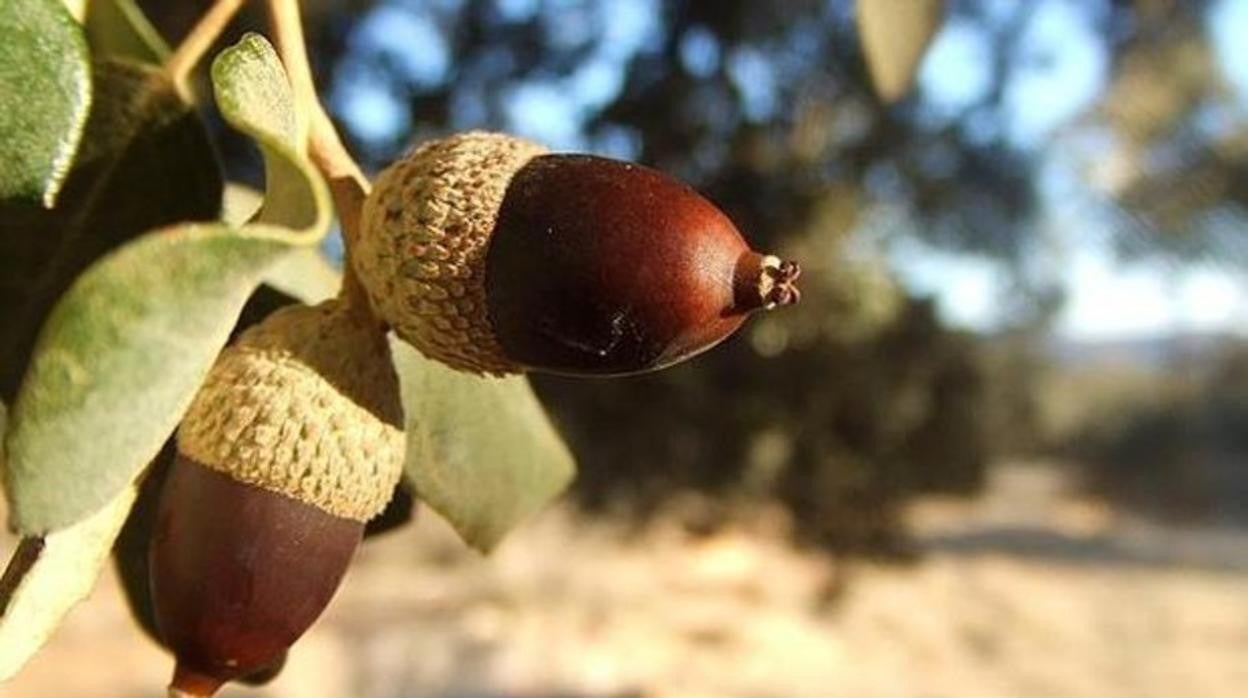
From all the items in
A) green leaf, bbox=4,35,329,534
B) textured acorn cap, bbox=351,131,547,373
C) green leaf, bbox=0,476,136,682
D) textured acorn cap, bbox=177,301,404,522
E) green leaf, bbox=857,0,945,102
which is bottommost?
green leaf, bbox=0,476,136,682

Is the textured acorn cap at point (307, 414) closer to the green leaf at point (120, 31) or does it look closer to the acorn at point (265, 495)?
the acorn at point (265, 495)

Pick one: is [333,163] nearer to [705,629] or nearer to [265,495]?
[265,495]

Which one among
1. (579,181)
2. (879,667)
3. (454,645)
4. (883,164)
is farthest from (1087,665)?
(579,181)

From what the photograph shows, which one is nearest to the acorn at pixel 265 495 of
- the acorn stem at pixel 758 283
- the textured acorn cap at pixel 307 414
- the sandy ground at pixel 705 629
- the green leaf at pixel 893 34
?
the textured acorn cap at pixel 307 414

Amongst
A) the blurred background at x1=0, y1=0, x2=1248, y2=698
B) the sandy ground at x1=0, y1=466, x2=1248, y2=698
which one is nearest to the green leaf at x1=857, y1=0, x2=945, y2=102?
the blurred background at x1=0, y1=0, x2=1248, y2=698

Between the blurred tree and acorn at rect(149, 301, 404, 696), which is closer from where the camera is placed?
acorn at rect(149, 301, 404, 696)

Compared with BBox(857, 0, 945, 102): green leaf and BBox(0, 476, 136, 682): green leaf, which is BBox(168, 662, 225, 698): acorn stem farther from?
BBox(857, 0, 945, 102): green leaf
